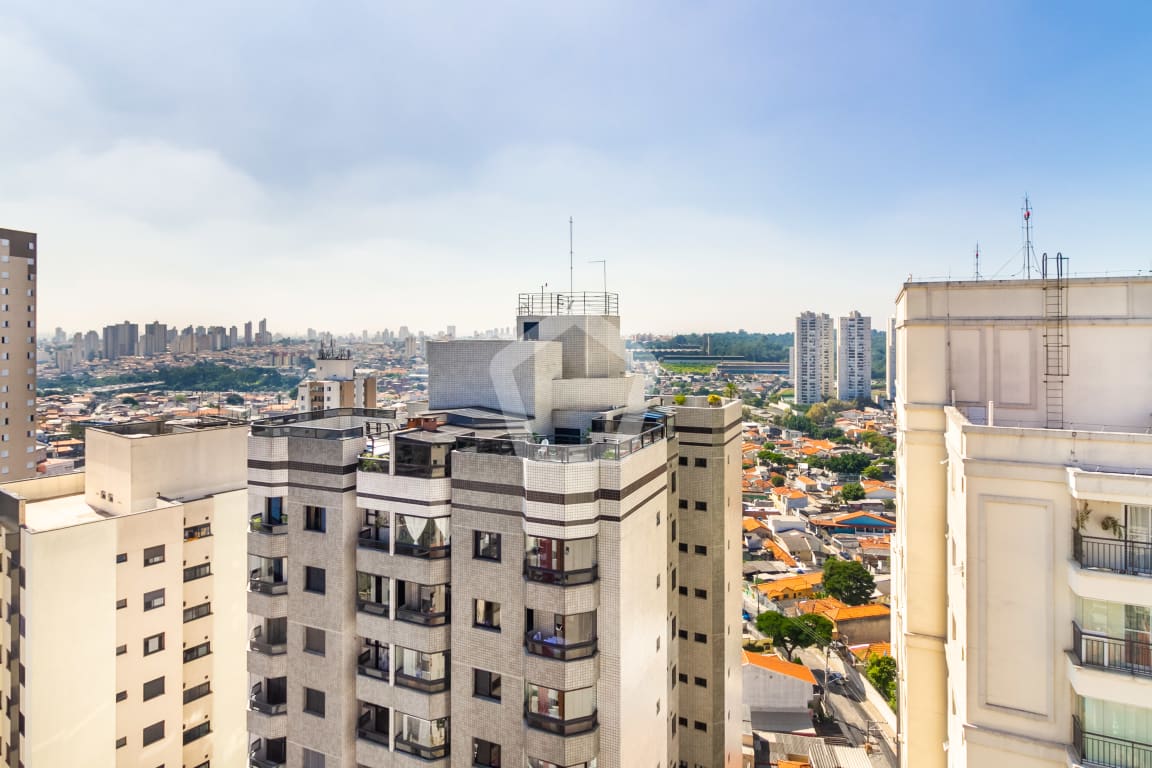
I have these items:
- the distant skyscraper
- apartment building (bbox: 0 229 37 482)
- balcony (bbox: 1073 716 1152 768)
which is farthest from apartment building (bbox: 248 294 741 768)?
the distant skyscraper

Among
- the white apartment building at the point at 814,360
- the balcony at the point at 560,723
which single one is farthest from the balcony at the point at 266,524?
the white apartment building at the point at 814,360

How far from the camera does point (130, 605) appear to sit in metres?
20.2

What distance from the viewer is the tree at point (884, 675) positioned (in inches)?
1496

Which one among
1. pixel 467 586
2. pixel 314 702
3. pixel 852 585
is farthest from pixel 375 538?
pixel 852 585

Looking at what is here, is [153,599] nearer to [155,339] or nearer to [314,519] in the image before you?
[314,519]

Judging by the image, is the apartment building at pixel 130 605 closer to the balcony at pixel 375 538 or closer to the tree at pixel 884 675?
the balcony at pixel 375 538

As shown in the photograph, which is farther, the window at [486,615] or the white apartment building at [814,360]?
the white apartment building at [814,360]

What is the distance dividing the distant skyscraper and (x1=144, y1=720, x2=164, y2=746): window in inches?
2440

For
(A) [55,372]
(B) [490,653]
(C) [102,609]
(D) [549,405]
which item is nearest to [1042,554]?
(B) [490,653]

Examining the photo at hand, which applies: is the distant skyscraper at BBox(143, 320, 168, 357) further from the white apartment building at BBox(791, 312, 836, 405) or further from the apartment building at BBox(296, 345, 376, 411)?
the white apartment building at BBox(791, 312, 836, 405)

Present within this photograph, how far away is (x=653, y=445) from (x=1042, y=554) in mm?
7606

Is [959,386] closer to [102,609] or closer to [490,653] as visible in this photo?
[490,653]

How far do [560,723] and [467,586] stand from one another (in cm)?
335

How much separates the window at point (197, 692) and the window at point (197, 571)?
4.00 m
